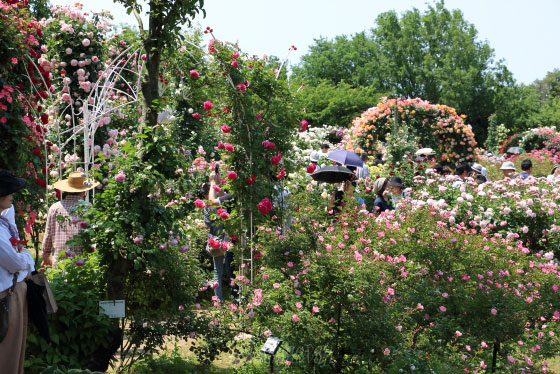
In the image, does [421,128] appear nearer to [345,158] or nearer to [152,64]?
[345,158]

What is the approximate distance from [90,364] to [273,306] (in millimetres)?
1338

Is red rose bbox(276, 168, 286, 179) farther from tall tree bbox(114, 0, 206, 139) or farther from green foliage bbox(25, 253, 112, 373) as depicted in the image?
green foliage bbox(25, 253, 112, 373)

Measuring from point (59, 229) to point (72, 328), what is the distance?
1.30 meters

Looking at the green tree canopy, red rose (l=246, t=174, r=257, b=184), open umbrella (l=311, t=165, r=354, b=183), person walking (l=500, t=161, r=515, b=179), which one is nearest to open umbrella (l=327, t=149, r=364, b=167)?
open umbrella (l=311, t=165, r=354, b=183)

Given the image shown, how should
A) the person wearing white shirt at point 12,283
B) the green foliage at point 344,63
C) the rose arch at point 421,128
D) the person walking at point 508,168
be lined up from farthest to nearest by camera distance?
the green foliage at point 344,63 < the rose arch at point 421,128 < the person walking at point 508,168 < the person wearing white shirt at point 12,283

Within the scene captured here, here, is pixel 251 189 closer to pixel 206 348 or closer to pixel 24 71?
pixel 206 348

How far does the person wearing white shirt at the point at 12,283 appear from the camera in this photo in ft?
10.7

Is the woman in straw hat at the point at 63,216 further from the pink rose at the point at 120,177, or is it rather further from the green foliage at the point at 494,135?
the green foliage at the point at 494,135

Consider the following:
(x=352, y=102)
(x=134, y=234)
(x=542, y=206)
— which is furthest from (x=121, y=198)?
(x=352, y=102)

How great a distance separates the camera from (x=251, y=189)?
5.31m

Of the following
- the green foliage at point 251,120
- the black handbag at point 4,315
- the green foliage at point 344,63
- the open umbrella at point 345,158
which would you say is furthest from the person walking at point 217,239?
the green foliage at point 344,63

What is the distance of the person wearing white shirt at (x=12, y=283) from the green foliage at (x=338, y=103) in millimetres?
30378

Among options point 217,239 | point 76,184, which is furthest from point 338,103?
point 76,184

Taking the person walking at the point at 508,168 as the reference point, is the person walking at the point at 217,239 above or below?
below
